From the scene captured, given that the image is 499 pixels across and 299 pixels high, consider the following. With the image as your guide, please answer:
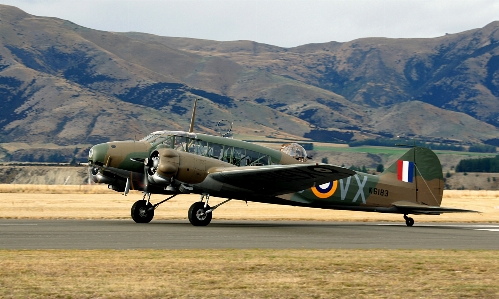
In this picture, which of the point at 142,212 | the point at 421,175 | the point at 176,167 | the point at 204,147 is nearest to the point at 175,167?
the point at 176,167

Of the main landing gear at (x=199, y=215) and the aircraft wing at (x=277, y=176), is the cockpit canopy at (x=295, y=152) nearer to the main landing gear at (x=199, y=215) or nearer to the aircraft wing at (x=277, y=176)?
the aircraft wing at (x=277, y=176)

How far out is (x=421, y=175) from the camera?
32125 millimetres

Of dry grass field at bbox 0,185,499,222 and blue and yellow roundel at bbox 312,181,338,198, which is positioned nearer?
blue and yellow roundel at bbox 312,181,338,198

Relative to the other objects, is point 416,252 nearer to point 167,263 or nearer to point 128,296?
point 167,263

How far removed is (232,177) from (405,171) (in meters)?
8.75

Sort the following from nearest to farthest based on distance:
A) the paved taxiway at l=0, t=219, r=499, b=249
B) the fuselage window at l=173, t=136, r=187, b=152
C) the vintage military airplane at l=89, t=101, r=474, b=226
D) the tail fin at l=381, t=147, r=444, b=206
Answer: the paved taxiway at l=0, t=219, r=499, b=249, the vintage military airplane at l=89, t=101, r=474, b=226, the fuselage window at l=173, t=136, r=187, b=152, the tail fin at l=381, t=147, r=444, b=206

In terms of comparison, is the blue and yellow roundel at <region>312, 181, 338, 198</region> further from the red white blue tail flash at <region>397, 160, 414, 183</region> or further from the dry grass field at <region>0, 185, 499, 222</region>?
the dry grass field at <region>0, 185, 499, 222</region>

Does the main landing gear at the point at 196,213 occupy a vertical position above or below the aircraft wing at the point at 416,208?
below

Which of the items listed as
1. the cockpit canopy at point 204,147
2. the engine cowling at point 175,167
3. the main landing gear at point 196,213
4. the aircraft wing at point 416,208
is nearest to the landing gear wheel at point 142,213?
the main landing gear at point 196,213

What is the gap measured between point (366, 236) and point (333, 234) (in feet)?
3.71

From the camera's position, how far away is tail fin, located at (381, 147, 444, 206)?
105 ft

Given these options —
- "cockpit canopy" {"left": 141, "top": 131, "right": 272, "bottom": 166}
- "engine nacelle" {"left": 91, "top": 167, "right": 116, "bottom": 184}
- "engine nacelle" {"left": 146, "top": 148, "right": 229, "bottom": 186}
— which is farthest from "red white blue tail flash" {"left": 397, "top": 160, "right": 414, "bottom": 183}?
"engine nacelle" {"left": 91, "top": 167, "right": 116, "bottom": 184}

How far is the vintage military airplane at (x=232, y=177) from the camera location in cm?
2636

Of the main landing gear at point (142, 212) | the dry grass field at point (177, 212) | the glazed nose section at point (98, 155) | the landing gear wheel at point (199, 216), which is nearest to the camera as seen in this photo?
the glazed nose section at point (98, 155)
